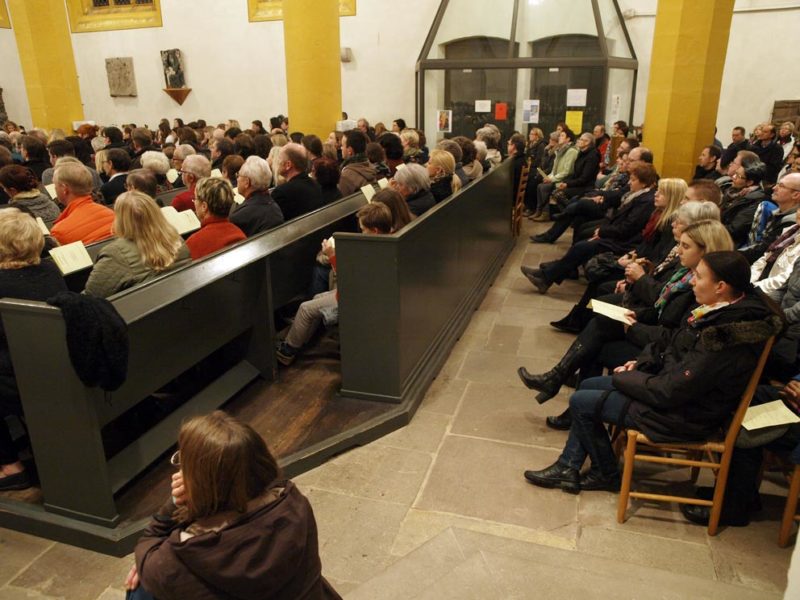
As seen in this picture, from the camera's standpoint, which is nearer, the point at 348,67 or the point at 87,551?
the point at 87,551

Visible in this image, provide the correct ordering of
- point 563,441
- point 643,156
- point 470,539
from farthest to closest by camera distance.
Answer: point 643,156 < point 563,441 < point 470,539

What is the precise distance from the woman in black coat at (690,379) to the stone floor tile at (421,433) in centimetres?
83

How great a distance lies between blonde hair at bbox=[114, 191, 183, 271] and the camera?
3.54 m

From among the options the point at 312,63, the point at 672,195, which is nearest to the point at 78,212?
the point at 672,195

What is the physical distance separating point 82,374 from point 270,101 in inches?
521

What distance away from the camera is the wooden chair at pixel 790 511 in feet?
9.62

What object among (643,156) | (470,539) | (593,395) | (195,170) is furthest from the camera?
(643,156)

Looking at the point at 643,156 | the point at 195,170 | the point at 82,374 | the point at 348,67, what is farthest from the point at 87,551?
the point at 348,67

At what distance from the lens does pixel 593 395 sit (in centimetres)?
326

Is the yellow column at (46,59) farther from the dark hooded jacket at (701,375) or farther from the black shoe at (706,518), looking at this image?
the black shoe at (706,518)

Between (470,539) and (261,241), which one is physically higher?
(261,241)

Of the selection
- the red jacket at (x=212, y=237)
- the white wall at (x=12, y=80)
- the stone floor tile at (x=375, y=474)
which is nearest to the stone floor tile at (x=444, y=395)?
the stone floor tile at (x=375, y=474)

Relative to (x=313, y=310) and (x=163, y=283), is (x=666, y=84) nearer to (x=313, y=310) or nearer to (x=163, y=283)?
(x=313, y=310)

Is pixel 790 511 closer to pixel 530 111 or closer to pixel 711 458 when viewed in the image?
pixel 711 458
